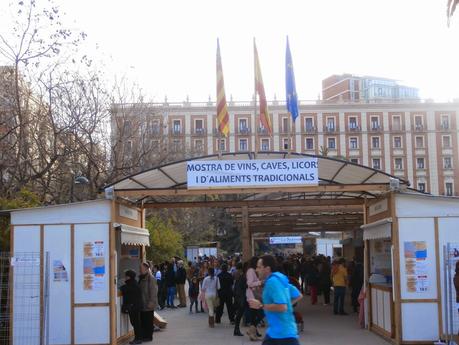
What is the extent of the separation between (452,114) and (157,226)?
2958 inches

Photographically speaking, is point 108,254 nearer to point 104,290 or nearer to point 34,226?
point 104,290

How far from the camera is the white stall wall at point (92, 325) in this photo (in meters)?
12.5

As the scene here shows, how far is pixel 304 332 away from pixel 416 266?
388 cm

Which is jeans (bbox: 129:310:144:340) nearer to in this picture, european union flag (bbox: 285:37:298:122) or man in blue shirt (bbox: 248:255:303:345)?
european union flag (bbox: 285:37:298:122)

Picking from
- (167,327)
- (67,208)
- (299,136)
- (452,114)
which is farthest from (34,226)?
(452,114)

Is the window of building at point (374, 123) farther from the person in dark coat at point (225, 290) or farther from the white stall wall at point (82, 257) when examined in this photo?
the white stall wall at point (82, 257)

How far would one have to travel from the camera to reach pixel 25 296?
12.4 meters

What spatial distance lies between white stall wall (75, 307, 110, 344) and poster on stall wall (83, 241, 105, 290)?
1.42 feet

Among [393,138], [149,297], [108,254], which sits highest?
[393,138]

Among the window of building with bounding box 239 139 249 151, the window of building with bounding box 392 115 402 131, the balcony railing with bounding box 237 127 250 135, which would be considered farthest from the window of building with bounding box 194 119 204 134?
the window of building with bounding box 392 115 402 131

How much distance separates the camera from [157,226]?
29906mm

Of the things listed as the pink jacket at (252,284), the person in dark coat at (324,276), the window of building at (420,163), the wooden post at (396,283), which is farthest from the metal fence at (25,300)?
the window of building at (420,163)

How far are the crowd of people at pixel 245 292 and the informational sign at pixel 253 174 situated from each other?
1547 mm

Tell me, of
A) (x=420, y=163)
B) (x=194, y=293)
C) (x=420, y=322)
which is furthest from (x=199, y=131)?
(x=420, y=322)
